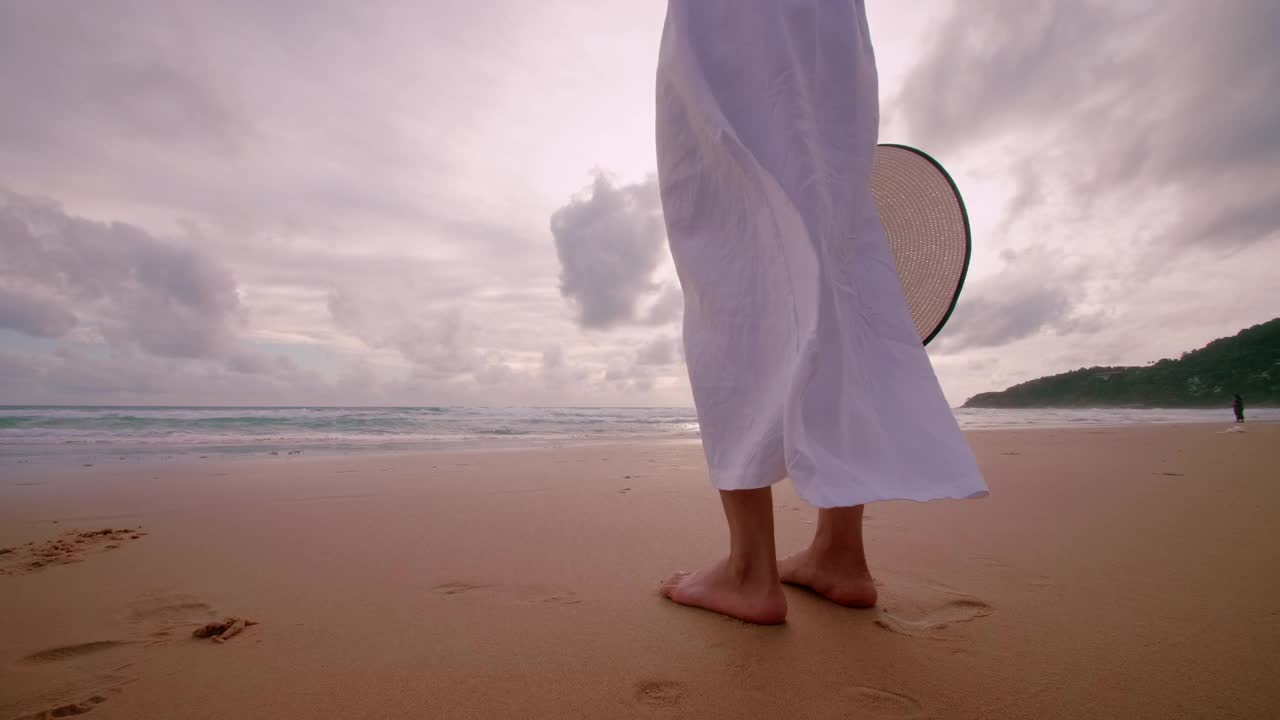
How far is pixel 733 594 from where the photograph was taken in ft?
4.83

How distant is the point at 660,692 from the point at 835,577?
2.32ft

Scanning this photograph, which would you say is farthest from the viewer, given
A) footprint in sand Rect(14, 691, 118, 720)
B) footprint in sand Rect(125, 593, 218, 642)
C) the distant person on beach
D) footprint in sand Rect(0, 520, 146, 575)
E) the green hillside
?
the green hillside

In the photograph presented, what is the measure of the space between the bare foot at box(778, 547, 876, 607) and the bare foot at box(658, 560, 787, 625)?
7.4 inches

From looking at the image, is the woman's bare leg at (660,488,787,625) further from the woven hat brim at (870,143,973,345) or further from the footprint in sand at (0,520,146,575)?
the footprint in sand at (0,520,146,575)

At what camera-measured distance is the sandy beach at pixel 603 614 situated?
Answer: 1049mm

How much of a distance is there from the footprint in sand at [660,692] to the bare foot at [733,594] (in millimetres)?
365

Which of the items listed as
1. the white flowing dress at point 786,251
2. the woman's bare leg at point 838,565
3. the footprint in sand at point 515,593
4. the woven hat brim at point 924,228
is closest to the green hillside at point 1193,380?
the woven hat brim at point 924,228

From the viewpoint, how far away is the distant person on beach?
1.13 meters

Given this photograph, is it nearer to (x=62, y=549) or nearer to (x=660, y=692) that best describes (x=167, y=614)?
(x=62, y=549)

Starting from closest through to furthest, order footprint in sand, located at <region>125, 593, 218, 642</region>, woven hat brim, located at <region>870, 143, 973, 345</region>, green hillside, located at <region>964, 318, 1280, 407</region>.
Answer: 1. footprint in sand, located at <region>125, 593, 218, 642</region>
2. woven hat brim, located at <region>870, 143, 973, 345</region>
3. green hillside, located at <region>964, 318, 1280, 407</region>

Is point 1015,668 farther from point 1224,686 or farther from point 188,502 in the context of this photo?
point 188,502

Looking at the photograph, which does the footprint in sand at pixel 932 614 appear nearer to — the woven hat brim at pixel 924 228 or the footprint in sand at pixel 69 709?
the woven hat brim at pixel 924 228

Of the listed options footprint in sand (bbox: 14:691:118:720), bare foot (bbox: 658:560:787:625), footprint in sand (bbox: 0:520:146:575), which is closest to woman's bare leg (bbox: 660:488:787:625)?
bare foot (bbox: 658:560:787:625)

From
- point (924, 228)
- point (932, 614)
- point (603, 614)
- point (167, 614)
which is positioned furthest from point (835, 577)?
point (167, 614)
